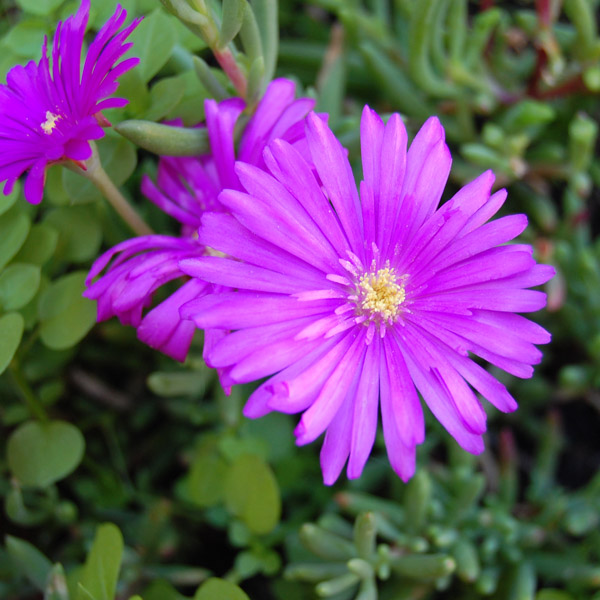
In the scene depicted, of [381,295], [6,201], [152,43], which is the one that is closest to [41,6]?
[152,43]

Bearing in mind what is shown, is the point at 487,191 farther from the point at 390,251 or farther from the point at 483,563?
the point at 483,563

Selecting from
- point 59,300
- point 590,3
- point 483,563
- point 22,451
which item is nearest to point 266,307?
point 59,300

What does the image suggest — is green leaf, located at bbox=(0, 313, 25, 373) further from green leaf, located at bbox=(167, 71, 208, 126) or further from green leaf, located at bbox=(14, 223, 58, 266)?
green leaf, located at bbox=(167, 71, 208, 126)

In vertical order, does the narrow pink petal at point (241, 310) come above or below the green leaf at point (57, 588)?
above

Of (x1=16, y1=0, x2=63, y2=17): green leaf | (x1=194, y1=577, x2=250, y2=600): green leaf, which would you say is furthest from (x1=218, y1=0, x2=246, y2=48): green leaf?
(x1=194, y1=577, x2=250, y2=600): green leaf

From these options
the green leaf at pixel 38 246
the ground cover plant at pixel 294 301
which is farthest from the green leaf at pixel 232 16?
the green leaf at pixel 38 246

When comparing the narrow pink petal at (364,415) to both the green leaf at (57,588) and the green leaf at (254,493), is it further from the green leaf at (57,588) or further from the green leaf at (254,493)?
the green leaf at (57,588)

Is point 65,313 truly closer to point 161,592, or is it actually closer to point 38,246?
point 38,246

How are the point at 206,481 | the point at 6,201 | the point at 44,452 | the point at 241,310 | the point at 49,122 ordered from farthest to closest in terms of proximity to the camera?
1. the point at 206,481
2. the point at 44,452
3. the point at 6,201
4. the point at 49,122
5. the point at 241,310
